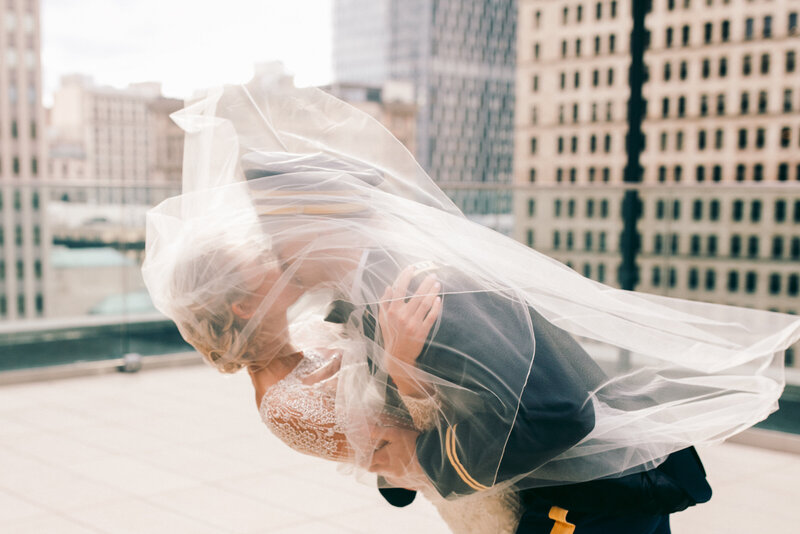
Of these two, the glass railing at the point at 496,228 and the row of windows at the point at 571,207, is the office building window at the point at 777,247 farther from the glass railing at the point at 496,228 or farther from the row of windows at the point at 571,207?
the row of windows at the point at 571,207

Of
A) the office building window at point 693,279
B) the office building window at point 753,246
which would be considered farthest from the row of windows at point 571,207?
the office building window at point 753,246

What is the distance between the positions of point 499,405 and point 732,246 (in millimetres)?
4808

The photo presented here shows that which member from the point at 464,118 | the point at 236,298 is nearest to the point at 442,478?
the point at 236,298

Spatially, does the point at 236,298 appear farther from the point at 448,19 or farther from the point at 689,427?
the point at 448,19

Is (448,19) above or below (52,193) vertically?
above

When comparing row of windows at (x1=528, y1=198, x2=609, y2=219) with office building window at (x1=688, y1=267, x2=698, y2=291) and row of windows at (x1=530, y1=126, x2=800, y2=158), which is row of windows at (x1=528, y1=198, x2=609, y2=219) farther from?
row of windows at (x1=530, y1=126, x2=800, y2=158)

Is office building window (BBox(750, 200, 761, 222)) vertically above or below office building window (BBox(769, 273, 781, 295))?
above

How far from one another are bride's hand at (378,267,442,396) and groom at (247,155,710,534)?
0.02m

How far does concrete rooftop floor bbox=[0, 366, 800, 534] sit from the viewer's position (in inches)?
147

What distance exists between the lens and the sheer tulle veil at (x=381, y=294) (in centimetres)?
138

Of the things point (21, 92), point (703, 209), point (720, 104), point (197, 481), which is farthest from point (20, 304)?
point (21, 92)

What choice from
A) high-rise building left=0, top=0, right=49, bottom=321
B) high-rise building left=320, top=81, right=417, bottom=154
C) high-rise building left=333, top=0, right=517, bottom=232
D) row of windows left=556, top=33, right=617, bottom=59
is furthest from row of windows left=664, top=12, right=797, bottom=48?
high-rise building left=0, top=0, right=49, bottom=321

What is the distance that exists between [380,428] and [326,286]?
27cm

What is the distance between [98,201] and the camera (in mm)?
7117
